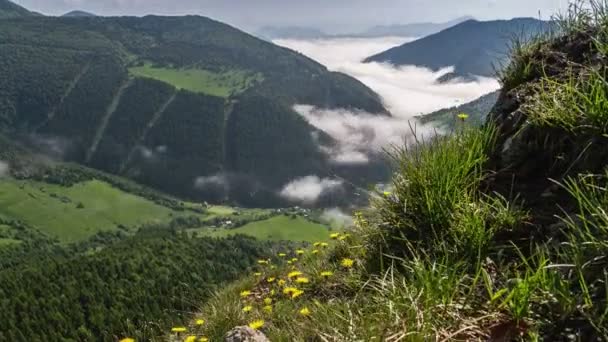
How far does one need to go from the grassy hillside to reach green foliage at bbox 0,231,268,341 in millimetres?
97230

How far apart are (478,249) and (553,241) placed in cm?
57

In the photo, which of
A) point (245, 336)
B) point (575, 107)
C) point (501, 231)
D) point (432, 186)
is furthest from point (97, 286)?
point (575, 107)

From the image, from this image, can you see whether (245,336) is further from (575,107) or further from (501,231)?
(575,107)

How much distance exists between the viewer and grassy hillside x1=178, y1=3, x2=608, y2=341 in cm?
307

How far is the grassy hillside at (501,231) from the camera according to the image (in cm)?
307

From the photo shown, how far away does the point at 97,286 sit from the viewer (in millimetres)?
118625

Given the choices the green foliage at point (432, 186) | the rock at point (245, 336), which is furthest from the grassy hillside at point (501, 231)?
the rock at point (245, 336)

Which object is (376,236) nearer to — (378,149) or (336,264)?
(378,149)

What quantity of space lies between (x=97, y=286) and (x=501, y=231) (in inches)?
5010

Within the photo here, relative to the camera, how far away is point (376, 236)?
5.38 m

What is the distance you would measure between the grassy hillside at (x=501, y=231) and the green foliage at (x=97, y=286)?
319ft

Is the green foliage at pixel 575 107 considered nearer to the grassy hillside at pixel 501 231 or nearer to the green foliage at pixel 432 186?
the grassy hillside at pixel 501 231

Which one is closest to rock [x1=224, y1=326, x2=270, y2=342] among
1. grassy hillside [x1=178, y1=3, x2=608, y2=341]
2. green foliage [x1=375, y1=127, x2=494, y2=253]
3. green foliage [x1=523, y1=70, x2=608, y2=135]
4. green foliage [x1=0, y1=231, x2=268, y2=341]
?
grassy hillside [x1=178, y1=3, x2=608, y2=341]

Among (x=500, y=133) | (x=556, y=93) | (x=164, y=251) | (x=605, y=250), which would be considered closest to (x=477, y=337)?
(x=605, y=250)
